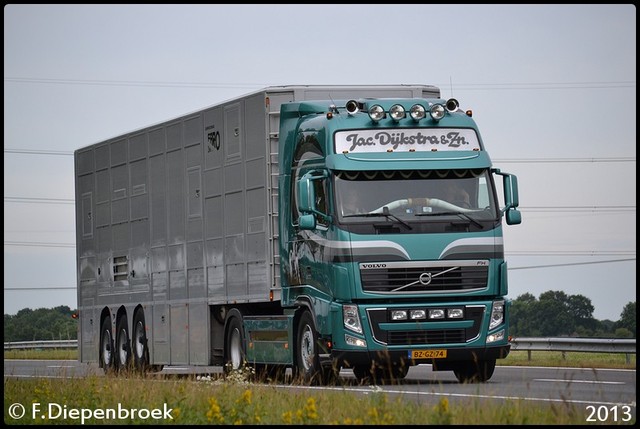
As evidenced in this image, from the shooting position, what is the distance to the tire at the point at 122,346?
29203 millimetres

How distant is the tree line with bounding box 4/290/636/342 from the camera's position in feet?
189

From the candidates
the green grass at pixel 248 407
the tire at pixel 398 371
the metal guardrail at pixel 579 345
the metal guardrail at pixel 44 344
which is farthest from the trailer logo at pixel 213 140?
the metal guardrail at pixel 44 344

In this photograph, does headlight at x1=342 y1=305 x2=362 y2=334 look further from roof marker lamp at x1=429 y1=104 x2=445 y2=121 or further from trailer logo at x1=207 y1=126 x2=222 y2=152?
trailer logo at x1=207 y1=126 x2=222 y2=152

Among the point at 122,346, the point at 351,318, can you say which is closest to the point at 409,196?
the point at 351,318

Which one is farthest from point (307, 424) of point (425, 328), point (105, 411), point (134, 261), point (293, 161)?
point (134, 261)

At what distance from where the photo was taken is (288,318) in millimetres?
22922

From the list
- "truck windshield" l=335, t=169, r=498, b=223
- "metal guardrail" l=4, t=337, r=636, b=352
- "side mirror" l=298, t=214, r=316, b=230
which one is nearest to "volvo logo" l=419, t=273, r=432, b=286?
"truck windshield" l=335, t=169, r=498, b=223

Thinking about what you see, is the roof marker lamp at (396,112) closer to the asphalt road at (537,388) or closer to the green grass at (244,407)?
the asphalt road at (537,388)

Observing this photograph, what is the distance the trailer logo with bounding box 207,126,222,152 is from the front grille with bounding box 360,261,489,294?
4847 mm

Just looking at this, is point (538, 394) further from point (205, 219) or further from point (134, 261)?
point (134, 261)

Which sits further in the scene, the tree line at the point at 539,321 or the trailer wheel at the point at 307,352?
the tree line at the point at 539,321

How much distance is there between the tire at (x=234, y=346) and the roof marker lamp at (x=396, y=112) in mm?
4681

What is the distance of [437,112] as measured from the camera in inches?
862

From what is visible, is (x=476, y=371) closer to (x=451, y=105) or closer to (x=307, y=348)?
(x=307, y=348)
